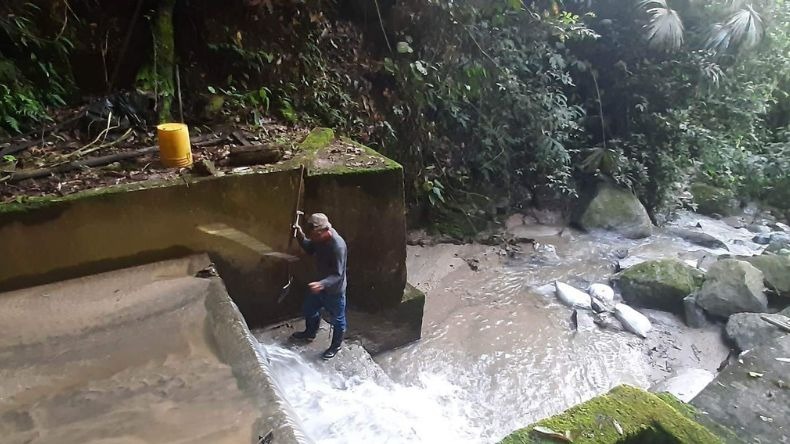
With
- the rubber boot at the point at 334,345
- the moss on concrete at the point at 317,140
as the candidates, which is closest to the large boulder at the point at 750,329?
the rubber boot at the point at 334,345

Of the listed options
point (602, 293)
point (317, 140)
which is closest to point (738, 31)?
point (602, 293)

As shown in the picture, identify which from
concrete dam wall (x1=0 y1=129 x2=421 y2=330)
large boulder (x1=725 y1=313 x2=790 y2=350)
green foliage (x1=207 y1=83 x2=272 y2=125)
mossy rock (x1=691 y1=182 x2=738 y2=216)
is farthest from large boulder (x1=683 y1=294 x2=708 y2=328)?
green foliage (x1=207 y1=83 x2=272 y2=125)

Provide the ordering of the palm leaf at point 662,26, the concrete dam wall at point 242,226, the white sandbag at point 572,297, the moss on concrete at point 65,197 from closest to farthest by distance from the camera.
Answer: the moss on concrete at point 65,197, the concrete dam wall at point 242,226, the white sandbag at point 572,297, the palm leaf at point 662,26

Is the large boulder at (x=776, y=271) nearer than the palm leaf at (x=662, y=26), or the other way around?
the large boulder at (x=776, y=271)

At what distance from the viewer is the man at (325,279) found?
3.42 meters

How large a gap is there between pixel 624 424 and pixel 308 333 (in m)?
2.11

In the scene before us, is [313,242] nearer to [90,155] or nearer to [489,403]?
[90,155]

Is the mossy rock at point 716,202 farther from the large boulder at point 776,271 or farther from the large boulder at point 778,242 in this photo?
the large boulder at point 776,271

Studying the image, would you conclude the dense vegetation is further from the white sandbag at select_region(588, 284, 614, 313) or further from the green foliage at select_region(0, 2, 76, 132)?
the white sandbag at select_region(588, 284, 614, 313)

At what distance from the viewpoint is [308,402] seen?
11.0 ft

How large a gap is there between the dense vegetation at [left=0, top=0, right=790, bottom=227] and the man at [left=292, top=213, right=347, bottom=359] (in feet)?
5.48

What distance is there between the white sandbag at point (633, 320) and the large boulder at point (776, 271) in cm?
157

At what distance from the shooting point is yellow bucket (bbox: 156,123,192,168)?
3.54 m

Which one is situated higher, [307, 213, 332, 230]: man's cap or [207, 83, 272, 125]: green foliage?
[207, 83, 272, 125]: green foliage
